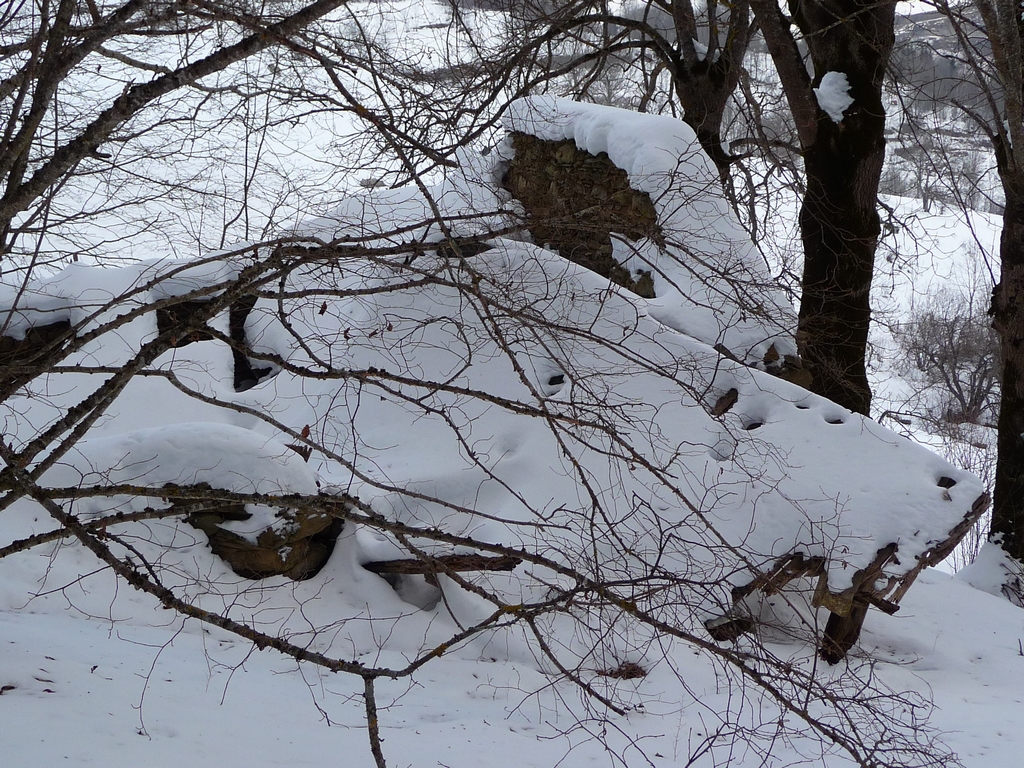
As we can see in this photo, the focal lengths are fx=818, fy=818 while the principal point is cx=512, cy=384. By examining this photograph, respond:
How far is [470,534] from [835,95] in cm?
478

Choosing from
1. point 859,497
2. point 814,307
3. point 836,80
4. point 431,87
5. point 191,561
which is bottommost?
point 191,561

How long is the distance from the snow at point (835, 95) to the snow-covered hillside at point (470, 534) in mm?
1707

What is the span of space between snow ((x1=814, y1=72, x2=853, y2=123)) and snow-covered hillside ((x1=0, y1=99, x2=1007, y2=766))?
1707mm

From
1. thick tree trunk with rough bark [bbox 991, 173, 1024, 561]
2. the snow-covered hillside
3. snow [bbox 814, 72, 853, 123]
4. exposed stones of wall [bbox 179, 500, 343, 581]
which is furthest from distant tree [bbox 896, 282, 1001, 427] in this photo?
exposed stones of wall [bbox 179, 500, 343, 581]

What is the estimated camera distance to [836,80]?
21.4 feet

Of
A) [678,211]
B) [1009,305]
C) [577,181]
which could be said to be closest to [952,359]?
[1009,305]

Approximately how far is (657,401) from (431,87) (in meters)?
2.14

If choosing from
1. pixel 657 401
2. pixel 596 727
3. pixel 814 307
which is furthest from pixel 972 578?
pixel 596 727

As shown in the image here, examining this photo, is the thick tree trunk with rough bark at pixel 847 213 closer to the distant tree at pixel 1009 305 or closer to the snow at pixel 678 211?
the distant tree at pixel 1009 305

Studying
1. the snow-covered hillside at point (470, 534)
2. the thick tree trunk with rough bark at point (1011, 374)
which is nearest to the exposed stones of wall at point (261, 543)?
the snow-covered hillside at point (470, 534)

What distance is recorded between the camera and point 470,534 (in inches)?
157

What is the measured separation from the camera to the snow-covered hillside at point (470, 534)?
2416 mm

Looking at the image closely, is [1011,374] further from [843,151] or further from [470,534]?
[470,534]

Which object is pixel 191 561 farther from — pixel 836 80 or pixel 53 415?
pixel 836 80
